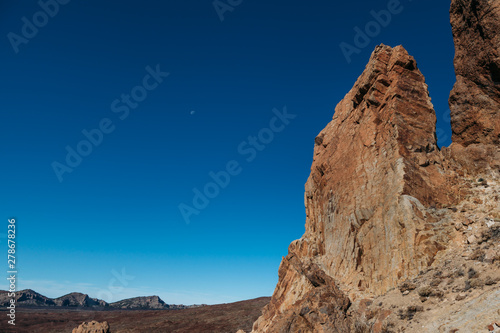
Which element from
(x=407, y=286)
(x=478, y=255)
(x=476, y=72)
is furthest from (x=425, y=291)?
(x=476, y=72)

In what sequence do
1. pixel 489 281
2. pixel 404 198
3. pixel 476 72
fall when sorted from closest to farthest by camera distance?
pixel 489 281 → pixel 404 198 → pixel 476 72

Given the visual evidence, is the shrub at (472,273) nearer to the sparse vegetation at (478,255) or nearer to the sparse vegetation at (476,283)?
the sparse vegetation at (476,283)

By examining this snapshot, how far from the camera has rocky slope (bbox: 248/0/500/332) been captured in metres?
14.0

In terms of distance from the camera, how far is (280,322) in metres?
18.5

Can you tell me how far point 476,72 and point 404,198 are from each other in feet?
31.3

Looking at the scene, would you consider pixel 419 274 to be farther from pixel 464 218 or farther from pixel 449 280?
pixel 464 218

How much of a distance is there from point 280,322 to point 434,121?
15308 mm

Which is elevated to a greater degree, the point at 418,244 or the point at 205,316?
the point at 418,244

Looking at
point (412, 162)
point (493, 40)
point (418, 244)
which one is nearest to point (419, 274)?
point (418, 244)

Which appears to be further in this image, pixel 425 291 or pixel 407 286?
pixel 407 286

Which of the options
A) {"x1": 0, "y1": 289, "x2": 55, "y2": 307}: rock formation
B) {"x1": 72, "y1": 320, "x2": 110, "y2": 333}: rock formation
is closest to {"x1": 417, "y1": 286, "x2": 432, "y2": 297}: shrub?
{"x1": 72, "y1": 320, "x2": 110, "y2": 333}: rock formation

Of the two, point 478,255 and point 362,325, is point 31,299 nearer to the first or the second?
point 362,325

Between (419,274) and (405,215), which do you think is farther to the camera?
(405,215)

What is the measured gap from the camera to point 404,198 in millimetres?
15453
